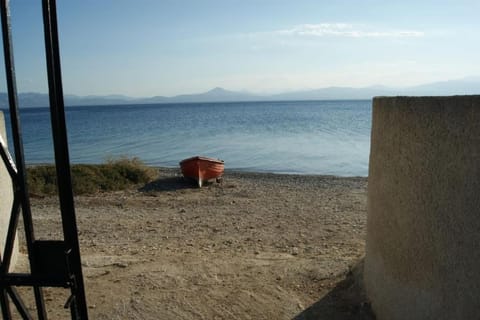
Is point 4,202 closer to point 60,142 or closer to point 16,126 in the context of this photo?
point 16,126

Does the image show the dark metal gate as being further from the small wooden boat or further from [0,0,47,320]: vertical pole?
the small wooden boat

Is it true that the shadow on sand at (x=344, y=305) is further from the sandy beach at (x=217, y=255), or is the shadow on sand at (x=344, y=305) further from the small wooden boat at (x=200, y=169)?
the small wooden boat at (x=200, y=169)

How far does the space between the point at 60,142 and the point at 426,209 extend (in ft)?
8.10

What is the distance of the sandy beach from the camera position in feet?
15.5

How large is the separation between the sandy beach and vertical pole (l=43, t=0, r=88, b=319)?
219 centimetres

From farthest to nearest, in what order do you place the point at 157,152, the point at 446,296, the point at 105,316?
1. the point at 157,152
2. the point at 105,316
3. the point at 446,296

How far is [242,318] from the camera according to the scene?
4.54 m

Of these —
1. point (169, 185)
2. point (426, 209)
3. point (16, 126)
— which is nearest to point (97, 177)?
point (169, 185)

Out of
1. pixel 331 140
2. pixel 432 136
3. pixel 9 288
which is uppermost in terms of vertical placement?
pixel 432 136

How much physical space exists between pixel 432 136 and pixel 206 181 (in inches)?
505

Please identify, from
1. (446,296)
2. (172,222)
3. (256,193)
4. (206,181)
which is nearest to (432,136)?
(446,296)

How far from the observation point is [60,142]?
7.98 ft

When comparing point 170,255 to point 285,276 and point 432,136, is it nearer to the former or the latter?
point 285,276

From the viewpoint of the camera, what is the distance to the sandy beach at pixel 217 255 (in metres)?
4.74
